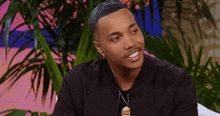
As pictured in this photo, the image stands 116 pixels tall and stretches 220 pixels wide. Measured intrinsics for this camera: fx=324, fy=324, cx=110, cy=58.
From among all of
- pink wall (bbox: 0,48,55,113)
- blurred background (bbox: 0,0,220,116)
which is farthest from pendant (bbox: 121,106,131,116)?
pink wall (bbox: 0,48,55,113)

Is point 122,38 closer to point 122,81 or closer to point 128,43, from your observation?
point 128,43

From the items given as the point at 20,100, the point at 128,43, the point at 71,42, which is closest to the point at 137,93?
the point at 128,43

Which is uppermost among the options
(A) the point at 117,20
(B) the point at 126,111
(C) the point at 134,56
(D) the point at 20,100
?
(A) the point at 117,20

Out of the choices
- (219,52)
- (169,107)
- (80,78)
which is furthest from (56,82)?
(219,52)

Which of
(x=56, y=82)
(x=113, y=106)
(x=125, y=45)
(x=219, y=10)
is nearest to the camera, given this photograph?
(x=125, y=45)

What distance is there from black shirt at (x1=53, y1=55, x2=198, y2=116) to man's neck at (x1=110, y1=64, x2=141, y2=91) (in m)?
0.02

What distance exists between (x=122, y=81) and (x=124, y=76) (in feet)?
0.07

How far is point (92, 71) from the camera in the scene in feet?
3.76

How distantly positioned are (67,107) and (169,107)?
0.34 metres

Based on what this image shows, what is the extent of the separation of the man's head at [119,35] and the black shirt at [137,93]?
118 mm

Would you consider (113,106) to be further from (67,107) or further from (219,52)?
(219,52)

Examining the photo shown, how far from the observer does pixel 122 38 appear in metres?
0.96

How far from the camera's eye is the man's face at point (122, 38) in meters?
0.95

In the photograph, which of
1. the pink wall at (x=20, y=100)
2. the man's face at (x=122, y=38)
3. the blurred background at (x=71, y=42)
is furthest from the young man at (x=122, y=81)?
the pink wall at (x=20, y=100)
